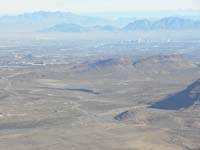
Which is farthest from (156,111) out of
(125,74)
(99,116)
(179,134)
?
(125,74)

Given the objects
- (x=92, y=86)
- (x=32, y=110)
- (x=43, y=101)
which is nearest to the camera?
(x=32, y=110)

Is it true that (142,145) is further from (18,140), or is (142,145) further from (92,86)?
(92,86)

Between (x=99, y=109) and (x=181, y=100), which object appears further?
(x=181, y=100)

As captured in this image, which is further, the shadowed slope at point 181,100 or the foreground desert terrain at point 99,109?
the shadowed slope at point 181,100

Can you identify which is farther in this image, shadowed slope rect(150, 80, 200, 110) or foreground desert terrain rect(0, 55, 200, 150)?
shadowed slope rect(150, 80, 200, 110)

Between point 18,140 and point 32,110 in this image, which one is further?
point 32,110

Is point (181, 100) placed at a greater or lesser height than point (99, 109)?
lesser

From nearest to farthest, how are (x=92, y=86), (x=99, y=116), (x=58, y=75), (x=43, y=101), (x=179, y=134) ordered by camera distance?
1. (x=179, y=134)
2. (x=99, y=116)
3. (x=43, y=101)
4. (x=92, y=86)
5. (x=58, y=75)
